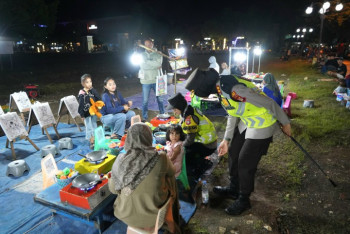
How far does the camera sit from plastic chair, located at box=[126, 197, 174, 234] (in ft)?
7.94

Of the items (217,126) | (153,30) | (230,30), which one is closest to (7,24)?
(153,30)

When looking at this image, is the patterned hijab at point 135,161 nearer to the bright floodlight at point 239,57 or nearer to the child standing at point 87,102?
the child standing at point 87,102

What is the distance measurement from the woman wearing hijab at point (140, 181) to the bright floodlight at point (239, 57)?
379 inches

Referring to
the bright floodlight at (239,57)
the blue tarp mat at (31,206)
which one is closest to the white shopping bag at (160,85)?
the blue tarp mat at (31,206)

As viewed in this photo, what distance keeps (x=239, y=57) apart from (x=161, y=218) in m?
10.0

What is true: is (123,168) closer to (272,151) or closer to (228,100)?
(228,100)

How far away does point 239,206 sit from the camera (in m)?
3.59

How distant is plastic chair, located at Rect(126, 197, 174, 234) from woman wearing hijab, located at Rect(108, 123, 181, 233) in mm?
51

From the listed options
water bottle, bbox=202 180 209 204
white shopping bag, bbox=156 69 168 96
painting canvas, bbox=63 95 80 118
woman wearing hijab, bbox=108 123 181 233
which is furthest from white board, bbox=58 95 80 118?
woman wearing hijab, bbox=108 123 181 233

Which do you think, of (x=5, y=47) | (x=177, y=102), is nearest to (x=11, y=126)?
(x=177, y=102)

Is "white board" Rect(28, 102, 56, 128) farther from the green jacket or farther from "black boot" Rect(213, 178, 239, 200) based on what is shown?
"black boot" Rect(213, 178, 239, 200)

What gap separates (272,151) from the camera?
5.66 m

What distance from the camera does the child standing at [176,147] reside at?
379 cm

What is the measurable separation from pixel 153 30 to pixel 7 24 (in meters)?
20.1
